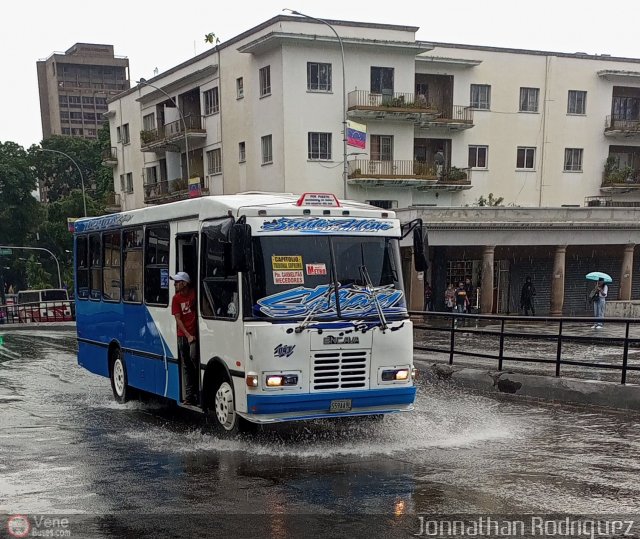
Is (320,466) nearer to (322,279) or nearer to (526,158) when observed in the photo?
(322,279)

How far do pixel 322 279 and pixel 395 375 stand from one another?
1.56 meters

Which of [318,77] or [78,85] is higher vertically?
[78,85]

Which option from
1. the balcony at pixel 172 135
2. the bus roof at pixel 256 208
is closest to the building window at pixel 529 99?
the balcony at pixel 172 135

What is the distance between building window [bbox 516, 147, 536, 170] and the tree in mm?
47605

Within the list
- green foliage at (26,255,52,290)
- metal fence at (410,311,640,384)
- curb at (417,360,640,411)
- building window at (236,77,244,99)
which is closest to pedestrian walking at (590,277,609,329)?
metal fence at (410,311,640,384)

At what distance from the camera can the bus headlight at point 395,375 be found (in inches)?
328

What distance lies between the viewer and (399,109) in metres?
35.8

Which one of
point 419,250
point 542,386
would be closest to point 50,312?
point 542,386

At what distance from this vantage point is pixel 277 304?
7.94m

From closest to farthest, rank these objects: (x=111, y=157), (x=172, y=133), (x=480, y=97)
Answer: (x=480, y=97) < (x=172, y=133) < (x=111, y=157)

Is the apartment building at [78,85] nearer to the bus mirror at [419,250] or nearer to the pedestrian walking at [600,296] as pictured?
the pedestrian walking at [600,296]

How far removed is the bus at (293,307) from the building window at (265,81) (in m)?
27.1

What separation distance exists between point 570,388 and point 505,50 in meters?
33.6

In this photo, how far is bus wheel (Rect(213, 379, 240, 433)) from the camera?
839 centimetres
